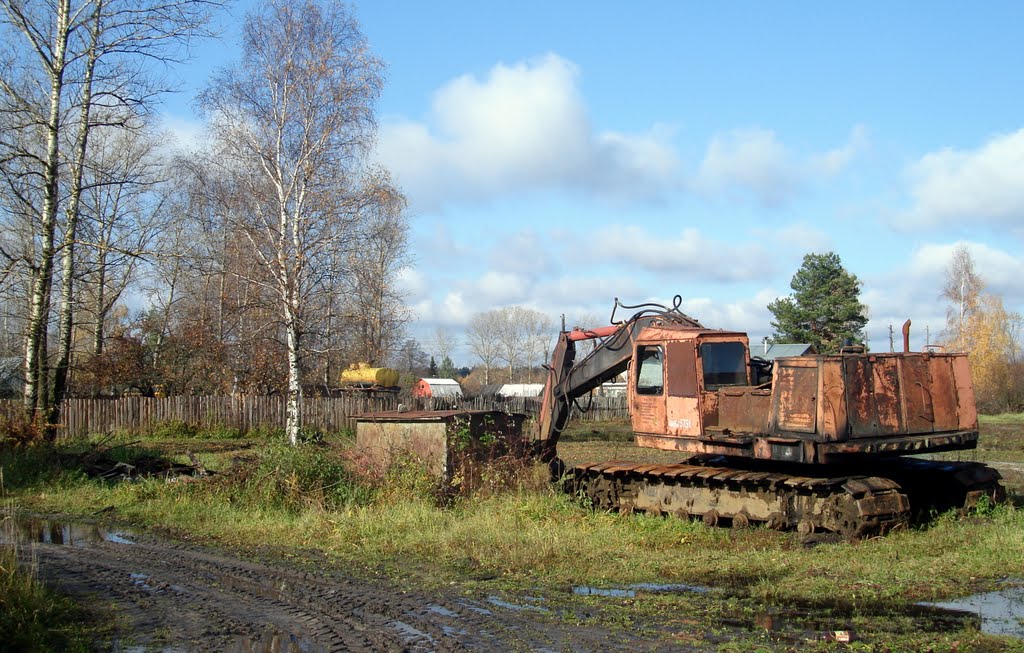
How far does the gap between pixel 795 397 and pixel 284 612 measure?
673 cm

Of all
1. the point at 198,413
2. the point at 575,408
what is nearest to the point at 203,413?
the point at 198,413

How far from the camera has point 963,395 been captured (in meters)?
11.5

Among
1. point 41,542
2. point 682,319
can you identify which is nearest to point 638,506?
point 682,319

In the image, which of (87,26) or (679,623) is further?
(87,26)

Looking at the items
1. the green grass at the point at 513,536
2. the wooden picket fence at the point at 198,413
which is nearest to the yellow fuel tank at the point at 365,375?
the wooden picket fence at the point at 198,413

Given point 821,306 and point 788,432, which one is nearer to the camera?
point 788,432

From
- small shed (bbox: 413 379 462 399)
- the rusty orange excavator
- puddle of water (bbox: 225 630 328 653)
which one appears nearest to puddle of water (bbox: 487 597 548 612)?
puddle of water (bbox: 225 630 328 653)

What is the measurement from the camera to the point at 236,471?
14.1 m

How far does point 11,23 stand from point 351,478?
11.6 m

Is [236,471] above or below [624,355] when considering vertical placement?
below

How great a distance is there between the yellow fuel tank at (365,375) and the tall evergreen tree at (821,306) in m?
23.9

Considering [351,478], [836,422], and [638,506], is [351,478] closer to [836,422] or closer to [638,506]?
[638,506]

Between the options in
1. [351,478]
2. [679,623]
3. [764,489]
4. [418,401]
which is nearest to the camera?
[679,623]

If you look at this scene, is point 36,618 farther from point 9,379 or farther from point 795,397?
point 9,379
